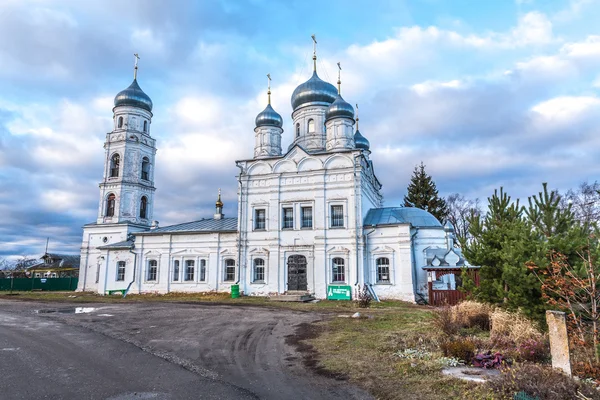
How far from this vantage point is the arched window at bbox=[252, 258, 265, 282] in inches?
981

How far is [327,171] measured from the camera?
24.6 m

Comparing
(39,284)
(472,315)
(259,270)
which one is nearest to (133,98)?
(259,270)

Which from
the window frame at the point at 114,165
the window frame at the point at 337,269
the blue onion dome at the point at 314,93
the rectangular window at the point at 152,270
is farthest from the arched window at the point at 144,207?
the window frame at the point at 337,269

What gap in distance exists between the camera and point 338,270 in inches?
932

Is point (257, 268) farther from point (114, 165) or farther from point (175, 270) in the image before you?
point (114, 165)

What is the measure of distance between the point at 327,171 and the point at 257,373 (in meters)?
18.5

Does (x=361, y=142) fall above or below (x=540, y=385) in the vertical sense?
above

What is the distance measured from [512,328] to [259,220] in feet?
61.3

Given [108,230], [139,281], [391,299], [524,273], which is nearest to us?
[524,273]

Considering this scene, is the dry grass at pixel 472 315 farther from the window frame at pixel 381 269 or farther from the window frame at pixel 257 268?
the window frame at pixel 257 268

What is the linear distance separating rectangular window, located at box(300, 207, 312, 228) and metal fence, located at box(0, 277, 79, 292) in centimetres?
3034

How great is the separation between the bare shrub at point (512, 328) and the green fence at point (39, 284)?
4355 cm

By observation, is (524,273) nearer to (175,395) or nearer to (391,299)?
(175,395)

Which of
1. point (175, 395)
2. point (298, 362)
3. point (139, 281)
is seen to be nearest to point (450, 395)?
point (298, 362)
